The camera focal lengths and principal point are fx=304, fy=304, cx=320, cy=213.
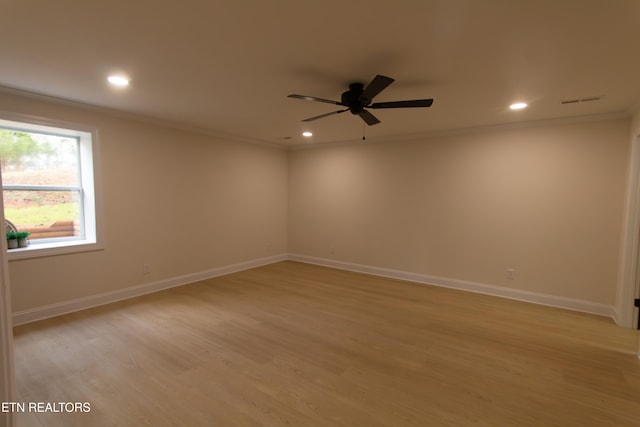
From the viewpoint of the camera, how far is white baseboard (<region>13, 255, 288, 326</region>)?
3344 mm

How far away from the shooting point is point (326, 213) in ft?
20.0

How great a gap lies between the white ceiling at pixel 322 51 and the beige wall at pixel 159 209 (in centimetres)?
71

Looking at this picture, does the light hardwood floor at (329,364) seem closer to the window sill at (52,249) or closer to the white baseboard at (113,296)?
the white baseboard at (113,296)

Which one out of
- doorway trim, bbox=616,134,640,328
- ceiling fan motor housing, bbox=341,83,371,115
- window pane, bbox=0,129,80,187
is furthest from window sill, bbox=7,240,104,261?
doorway trim, bbox=616,134,640,328

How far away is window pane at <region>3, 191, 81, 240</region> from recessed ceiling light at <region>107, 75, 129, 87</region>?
179 centimetres

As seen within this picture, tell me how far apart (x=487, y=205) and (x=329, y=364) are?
11.0 ft

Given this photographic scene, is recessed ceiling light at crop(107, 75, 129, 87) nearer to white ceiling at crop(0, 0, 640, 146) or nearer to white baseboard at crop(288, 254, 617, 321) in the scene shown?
white ceiling at crop(0, 0, 640, 146)

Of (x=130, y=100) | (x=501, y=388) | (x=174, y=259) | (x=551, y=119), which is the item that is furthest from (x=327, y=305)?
(x=551, y=119)

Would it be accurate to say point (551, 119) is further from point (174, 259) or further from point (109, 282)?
point (109, 282)

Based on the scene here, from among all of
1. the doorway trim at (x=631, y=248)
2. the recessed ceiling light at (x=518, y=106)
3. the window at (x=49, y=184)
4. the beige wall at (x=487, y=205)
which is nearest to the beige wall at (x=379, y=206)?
the beige wall at (x=487, y=205)

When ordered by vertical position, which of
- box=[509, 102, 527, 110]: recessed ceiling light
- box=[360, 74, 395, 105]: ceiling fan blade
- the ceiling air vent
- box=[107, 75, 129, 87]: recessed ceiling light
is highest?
box=[107, 75, 129, 87]: recessed ceiling light

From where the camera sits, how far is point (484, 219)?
4512 millimetres

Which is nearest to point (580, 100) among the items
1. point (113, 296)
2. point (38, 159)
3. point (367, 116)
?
point (367, 116)

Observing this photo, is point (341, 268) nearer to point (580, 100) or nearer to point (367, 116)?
point (367, 116)
